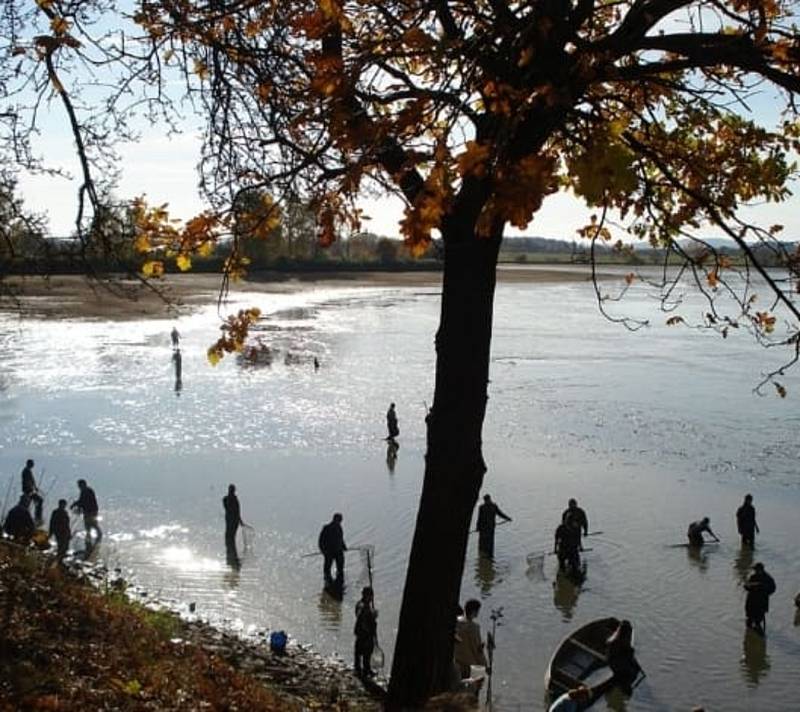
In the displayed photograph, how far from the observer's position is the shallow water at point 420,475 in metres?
13.3

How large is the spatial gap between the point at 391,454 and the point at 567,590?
9998 mm

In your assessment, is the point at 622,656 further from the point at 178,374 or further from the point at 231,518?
the point at 178,374

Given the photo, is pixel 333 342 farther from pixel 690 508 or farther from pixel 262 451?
pixel 690 508

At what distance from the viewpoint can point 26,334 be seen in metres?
47.0

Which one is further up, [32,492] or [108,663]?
[108,663]

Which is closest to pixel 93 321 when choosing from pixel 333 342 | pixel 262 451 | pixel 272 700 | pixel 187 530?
pixel 333 342

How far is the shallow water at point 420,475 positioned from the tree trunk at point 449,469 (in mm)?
5544

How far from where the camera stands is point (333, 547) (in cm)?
1460

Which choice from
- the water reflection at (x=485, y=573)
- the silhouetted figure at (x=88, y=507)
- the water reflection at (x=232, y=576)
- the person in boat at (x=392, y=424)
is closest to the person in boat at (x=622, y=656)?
the water reflection at (x=485, y=573)

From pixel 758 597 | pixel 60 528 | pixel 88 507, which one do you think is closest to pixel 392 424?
pixel 88 507

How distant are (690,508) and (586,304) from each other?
56.4 metres

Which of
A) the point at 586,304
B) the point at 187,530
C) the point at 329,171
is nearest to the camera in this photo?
the point at 329,171

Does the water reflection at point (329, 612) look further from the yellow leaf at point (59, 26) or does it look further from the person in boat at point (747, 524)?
the yellow leaf at point (59, 26)

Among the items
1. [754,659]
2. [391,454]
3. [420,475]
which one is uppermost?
[391,454]
